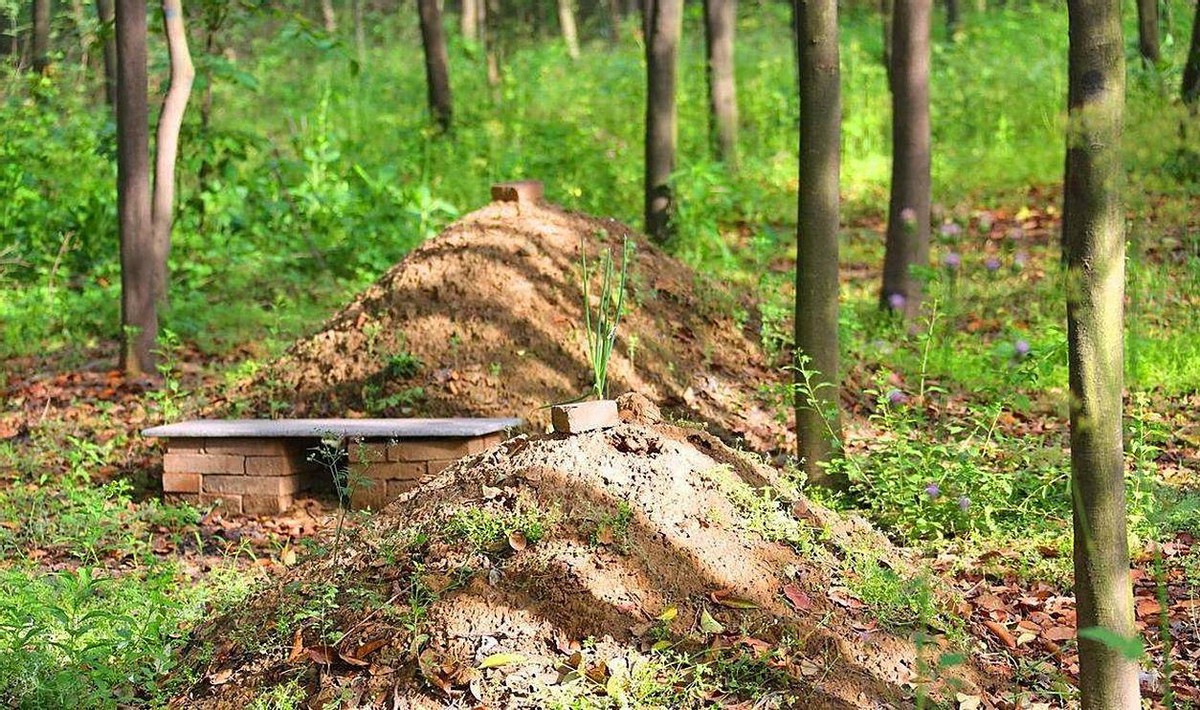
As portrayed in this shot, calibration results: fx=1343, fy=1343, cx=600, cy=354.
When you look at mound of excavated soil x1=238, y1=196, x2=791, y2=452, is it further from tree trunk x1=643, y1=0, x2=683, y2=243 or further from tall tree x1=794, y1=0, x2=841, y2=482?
tree trunk x1=643, y1=0, x2=683, y2=243

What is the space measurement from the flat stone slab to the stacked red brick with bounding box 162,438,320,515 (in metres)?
0.08

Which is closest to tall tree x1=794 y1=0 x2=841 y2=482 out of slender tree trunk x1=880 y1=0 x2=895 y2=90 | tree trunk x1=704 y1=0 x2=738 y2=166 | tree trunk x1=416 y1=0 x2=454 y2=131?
tree trunk x1=704 y1=0 x2=738 y2=166

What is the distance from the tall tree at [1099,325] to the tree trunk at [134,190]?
6507mm

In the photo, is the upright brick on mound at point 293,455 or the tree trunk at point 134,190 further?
the tree trunk at point 134,190

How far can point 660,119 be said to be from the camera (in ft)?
36.3

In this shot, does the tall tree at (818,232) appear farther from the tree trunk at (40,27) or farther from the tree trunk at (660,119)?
the tree trunk at (40,27)

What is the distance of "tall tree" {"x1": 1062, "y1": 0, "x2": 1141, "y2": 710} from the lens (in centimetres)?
308

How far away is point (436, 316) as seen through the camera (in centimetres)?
717

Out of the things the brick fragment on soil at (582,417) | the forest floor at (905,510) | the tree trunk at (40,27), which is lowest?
the forest floor at (905,510)

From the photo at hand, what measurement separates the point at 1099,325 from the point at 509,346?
4238 millimetres

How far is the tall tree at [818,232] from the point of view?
209 inches

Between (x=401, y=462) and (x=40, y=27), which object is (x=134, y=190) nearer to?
(x=401, y=462)

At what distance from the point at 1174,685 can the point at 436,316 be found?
4.26 m

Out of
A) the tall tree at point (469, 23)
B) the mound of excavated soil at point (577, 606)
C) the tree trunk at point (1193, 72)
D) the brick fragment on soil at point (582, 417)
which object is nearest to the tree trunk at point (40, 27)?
the tall tree at point (469, 23)
